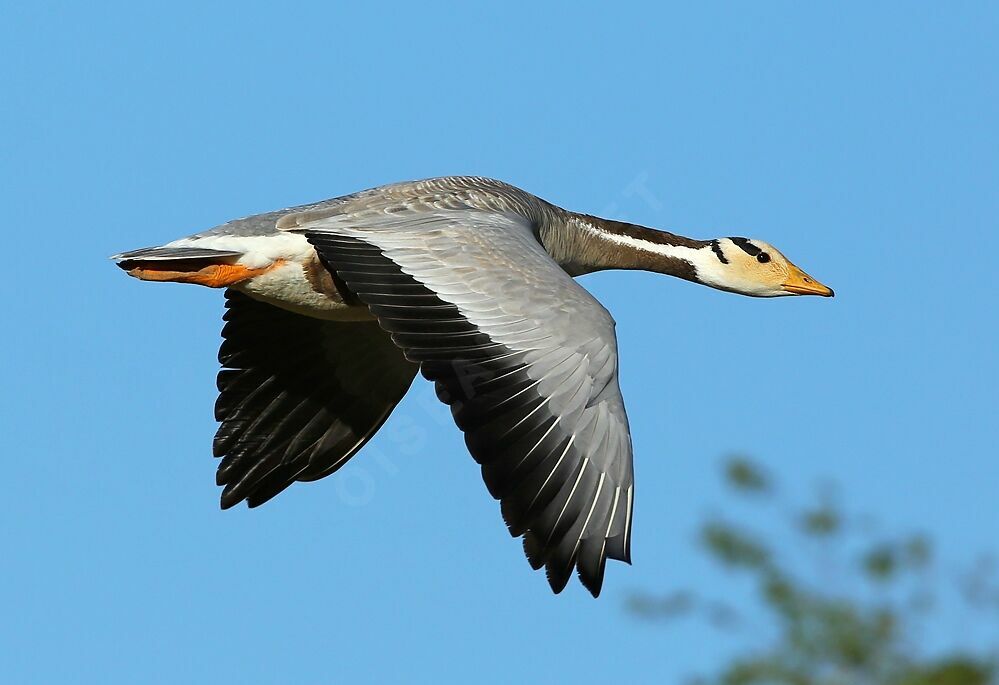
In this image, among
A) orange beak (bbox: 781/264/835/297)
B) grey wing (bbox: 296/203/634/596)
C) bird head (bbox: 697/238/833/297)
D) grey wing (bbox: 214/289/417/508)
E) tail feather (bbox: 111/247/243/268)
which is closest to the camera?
grey wing (bbox: 296/203/634/596)

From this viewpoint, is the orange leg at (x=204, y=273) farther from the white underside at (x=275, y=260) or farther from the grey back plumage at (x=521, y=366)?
the grey back plumage at (x=521, y=366)

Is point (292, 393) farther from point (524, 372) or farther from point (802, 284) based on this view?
point (802, 284)

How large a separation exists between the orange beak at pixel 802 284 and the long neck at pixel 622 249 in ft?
2.47

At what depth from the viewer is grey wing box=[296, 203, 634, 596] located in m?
9.26

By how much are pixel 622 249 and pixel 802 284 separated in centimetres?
181

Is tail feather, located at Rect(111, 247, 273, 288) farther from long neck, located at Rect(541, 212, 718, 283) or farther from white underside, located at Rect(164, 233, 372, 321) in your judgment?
long neck, located at Rect(541, 212, 718, 283)

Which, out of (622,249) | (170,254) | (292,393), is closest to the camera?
(170,254)

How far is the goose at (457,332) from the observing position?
9383 mm

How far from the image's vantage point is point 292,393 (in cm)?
1350

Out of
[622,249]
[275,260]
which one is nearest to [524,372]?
[275,260]

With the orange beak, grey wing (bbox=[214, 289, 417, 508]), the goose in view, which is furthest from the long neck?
grey wing (bbox=[214, 289, 417, 508])

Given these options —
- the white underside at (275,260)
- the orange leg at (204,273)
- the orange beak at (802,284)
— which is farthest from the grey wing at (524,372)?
the orange beak at (802,284)

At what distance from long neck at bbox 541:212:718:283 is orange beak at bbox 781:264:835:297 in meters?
0.75

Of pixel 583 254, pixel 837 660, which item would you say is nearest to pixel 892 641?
pixel 837 660
